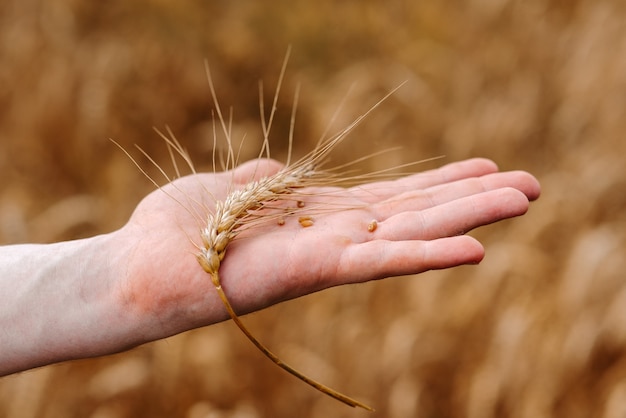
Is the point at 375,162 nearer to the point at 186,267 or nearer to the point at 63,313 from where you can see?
the point at 186,267

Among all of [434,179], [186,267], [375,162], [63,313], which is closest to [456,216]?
[434,179]

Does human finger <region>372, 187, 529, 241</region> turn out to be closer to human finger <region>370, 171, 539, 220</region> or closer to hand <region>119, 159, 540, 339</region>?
hand <region>119, 159, 540, 339</region>

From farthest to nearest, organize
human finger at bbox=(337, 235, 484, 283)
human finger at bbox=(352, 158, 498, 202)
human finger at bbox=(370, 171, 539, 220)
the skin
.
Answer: human finger at bbox=(352, 158, 498, 202)
human finger at bbox=(370, 171, 539, 220)
the skin
human finger at bbox=(337, 235, 484, 283)

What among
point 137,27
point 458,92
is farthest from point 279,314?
point 137,27

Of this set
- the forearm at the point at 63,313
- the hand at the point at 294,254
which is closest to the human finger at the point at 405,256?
the hand at the point at 294,254

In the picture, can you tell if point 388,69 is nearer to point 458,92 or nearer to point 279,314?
point 458,92

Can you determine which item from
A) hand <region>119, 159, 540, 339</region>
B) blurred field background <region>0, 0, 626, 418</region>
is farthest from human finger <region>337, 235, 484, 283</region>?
blurred field background <region>0, 0, 626, 418</region>
